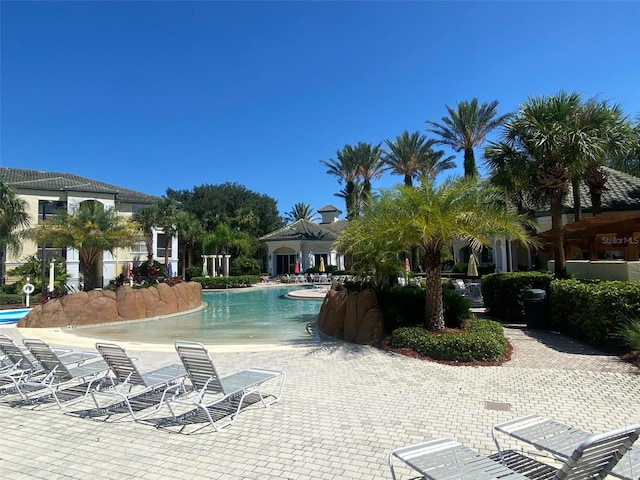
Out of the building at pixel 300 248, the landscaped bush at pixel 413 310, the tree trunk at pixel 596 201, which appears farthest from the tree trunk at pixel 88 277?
the building at pixel 300 248

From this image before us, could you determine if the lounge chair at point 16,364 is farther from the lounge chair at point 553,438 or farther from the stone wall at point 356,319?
the lounge chair at point 553,438

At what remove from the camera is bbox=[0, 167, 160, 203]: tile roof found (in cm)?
3762

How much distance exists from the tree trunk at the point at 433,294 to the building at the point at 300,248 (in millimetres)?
36349

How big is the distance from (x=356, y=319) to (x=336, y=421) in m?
5.76

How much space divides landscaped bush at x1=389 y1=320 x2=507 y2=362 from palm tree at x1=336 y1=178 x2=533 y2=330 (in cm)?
76

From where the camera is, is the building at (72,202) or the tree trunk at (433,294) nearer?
the tree trunk at (433,294)

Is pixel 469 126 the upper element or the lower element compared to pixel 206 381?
upper

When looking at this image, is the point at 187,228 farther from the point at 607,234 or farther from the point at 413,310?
the point at 607,234

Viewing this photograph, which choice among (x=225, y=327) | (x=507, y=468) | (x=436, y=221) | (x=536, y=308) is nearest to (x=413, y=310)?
(x=436, y=221)

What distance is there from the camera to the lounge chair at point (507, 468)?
9.18ft

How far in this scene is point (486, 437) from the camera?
185 inches

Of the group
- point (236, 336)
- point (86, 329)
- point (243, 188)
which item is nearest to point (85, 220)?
point (86, 329)

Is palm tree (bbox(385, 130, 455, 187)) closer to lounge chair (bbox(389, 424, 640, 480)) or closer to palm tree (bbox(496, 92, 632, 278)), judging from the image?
palm tree (bbox(496, 92, 632, 278))

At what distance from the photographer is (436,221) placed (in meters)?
8.77
